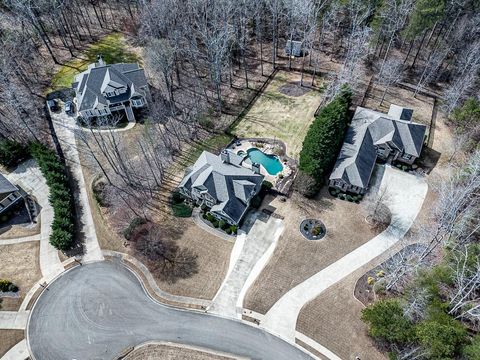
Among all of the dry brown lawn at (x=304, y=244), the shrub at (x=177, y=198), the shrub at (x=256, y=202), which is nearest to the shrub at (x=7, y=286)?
the shrub at (x=177, y=198)

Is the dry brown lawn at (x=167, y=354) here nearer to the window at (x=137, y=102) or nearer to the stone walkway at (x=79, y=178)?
the stone walkway at (x=79, y=178)

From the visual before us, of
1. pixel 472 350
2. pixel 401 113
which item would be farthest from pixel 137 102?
pixel 472 350

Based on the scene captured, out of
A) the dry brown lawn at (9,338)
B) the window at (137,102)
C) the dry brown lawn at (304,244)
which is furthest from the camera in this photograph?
the window at (137,102)

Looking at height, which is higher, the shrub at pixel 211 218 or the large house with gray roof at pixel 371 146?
the large house with gray roof at pixel 371 146

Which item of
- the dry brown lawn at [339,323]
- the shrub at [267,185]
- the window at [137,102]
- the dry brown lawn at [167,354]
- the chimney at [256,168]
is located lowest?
the dry brown lawn at [167,354]

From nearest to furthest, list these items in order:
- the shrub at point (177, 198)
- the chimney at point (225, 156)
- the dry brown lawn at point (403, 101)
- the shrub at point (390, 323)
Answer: the shrub at point (390, 323)
the chimney at point (225, 156)
the shrub at point (177, 198)
the dry brown lawn at point (403, 101)

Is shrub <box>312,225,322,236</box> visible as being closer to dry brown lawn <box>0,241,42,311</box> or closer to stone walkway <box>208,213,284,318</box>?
stone walkway <box>208,213,284,318</box>

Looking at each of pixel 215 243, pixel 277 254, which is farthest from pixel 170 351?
pixel 277 254
